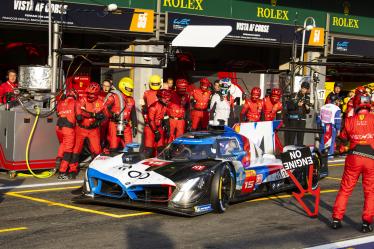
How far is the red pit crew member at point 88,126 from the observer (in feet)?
43.6

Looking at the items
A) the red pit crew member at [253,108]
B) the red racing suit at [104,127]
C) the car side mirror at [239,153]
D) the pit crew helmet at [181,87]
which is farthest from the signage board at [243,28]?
the car side mirror at [239,153]

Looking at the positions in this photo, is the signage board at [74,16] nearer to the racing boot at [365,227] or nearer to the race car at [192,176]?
the race car at [192,176]

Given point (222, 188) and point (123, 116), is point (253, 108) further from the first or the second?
point (222, 188)

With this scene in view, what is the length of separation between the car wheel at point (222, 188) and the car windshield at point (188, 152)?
56 cm

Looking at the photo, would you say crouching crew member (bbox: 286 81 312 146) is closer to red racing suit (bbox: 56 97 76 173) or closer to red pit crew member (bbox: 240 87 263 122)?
red pit crew member (bbox: 240 87 263 122)

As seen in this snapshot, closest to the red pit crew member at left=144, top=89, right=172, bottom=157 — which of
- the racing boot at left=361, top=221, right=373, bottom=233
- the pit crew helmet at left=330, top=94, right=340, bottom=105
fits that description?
the pit crew helmet at left=330, top=94, right=340, bottom=105

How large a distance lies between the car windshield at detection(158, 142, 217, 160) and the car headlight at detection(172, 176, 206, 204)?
1.10 metres

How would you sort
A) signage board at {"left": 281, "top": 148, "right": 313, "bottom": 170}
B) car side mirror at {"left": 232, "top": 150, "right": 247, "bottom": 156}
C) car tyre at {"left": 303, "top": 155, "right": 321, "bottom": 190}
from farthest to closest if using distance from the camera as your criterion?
car tyre at {"left": 303, "top": 155, "right": 321, "bottom": 190} < car side mirror at {"left": 232, "top": 150, "right": 247, "bottom": 156} < signage board at {"left": 281, "top": 148, "right": 313, "bottom": 170}

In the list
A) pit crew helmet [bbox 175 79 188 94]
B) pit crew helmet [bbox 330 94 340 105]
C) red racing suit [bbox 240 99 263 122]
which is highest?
pit crew helmet [bbox 175 79 188 94]

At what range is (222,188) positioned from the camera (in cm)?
995

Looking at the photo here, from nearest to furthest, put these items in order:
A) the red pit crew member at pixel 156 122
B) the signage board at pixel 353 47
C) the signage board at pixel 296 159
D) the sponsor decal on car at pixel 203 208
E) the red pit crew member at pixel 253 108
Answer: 1. the sponsor decal on car at pixel 203 208
2. the signage board at pixel 296 159
3. the red pit crew member at pixel 156 122
4. the red pit crew member at pixel 253 108
5. the signage board at pixel 353 47

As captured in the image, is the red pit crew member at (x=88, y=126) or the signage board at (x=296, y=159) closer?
the signage board at (x=296, y=159)

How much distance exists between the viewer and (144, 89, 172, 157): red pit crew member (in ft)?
49.3

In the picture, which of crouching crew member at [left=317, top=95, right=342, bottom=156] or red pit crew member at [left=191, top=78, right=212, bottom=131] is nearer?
red pit crew member at [left=191, top=78, right=212, bottom=131]
